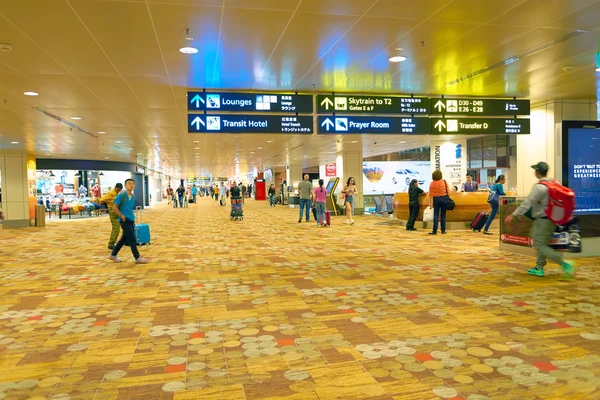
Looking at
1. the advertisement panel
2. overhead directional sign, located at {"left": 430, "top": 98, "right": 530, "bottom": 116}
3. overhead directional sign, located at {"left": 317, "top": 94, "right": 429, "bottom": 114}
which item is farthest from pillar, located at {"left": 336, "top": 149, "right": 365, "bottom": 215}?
overhead directional sign, located at {"left": 317, "top": 94, "right": 429, "bottom": 114}

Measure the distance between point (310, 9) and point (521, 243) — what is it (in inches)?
240

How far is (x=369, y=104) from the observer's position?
9.92 m

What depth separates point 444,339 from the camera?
154 inches

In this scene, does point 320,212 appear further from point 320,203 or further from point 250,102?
point 250,102

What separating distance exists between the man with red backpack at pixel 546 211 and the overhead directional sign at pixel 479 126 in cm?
406

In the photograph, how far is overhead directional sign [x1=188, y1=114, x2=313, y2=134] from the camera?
9.26m

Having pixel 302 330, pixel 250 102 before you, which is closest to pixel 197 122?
pixel 250 102

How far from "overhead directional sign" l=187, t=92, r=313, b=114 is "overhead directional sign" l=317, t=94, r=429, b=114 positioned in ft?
1.22

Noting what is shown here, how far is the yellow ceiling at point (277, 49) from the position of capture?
5512 mm

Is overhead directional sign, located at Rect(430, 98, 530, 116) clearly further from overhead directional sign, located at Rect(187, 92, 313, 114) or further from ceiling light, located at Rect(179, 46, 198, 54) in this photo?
ceiling light, located at Rect(179, 46, 198, 54)

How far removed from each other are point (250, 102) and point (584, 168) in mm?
6802

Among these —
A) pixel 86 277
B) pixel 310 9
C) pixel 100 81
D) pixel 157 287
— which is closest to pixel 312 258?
pixel 157 287

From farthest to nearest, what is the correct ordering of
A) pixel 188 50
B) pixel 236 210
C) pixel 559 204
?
pixel 236 210 → pixel 188 50 → pixel 559 204

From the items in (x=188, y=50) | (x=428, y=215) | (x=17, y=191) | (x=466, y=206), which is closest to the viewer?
(x=188, y=50)
